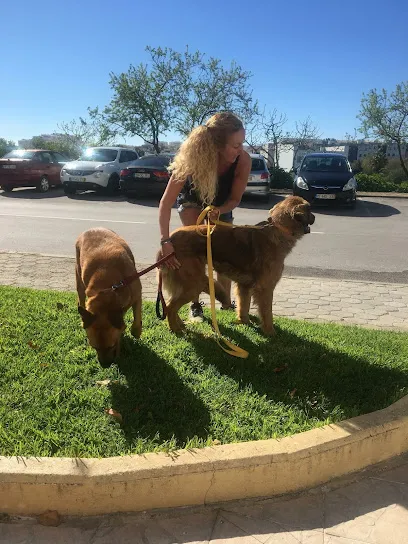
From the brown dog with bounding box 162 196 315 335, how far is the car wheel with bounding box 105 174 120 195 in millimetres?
15181

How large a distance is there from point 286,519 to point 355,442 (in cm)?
67

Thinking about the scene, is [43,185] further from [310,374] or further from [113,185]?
[310,374]

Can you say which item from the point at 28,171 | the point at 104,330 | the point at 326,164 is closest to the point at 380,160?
the point at 326,164

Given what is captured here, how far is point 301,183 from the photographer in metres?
16.2

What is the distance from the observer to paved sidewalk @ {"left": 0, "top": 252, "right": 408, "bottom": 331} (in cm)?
550

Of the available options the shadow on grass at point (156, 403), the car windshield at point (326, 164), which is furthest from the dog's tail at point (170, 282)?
the car windshield at point (326, 164)

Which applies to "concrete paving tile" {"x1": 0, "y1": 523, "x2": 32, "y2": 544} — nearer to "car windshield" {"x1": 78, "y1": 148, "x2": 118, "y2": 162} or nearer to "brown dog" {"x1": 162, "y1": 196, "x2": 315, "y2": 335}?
"brown dog" {"x1": 162, "y1": 196, "x2": 315, "y2": 335}

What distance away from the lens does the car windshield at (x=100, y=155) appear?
19.3m

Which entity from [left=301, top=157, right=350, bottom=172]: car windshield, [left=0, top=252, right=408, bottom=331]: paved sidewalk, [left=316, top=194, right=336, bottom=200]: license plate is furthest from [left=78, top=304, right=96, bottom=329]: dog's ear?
[left=301, top=157, right=350, bottom=172]: car windshield

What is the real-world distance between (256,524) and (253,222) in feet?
36.0

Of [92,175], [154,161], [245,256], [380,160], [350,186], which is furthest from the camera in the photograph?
[380,160]

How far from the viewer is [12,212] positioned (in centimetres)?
1372

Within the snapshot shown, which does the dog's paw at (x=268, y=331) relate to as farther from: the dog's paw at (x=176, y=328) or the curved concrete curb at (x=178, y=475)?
the curved concrete curb at (x=178, y=475)

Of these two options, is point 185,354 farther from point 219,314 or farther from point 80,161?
point 80,161
